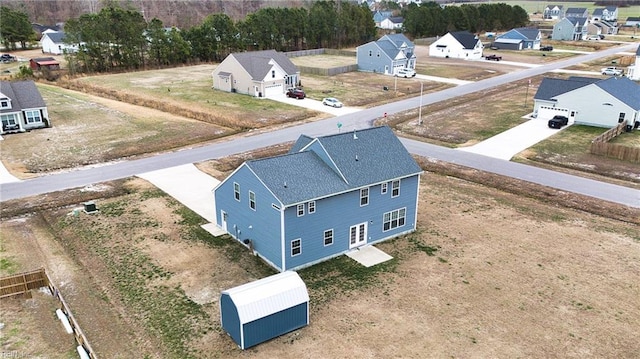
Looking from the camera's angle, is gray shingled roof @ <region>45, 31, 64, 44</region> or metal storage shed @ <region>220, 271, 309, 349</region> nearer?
metal storage shed @ <region>220, 271, 309, 349</region>

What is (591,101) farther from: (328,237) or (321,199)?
(321,199)

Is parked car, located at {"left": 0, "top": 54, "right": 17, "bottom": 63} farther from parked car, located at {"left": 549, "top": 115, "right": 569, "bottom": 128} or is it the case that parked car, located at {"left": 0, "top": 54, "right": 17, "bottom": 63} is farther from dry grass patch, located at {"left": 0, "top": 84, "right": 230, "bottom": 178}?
parked car, located at {"left": 549, "top": 115, "right": 569, "bottom": 128}

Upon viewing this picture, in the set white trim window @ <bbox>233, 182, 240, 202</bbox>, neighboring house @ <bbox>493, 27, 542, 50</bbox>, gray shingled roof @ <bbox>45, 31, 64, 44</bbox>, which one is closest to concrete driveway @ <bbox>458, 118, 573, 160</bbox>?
white trim window @ <bbox>233, 182, 240, 202</bbox>

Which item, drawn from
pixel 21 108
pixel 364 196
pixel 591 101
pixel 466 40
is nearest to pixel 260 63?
pixel 21 108

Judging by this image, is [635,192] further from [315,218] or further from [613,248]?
[315,218]

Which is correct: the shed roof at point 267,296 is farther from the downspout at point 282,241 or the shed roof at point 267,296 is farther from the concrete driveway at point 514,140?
the concrete driveway at point 514,140

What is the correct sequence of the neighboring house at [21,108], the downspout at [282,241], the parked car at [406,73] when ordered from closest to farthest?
the downspout at [282,241]
the neighboring house at [21,108]
the parked car at [406,73]

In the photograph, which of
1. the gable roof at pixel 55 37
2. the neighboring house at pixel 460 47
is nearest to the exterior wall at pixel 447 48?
the neighboring house at pixel 460 47
